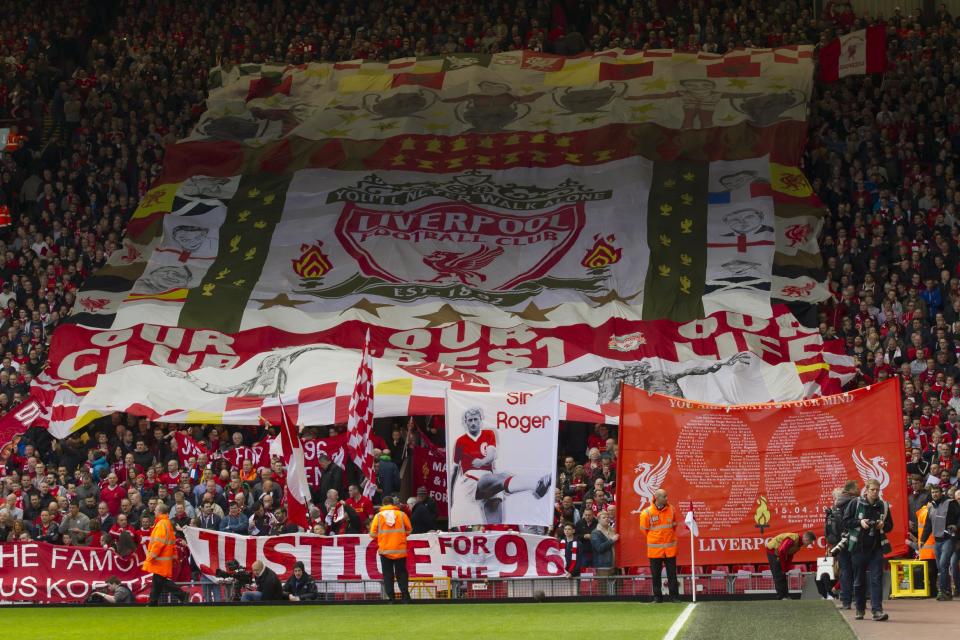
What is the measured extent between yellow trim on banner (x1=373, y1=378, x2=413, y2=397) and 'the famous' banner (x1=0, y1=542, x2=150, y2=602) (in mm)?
5438

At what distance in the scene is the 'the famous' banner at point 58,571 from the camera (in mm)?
21141

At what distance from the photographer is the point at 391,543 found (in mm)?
19312

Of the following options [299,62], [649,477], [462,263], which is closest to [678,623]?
[649,477]

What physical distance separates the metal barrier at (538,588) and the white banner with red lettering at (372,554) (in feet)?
0.58

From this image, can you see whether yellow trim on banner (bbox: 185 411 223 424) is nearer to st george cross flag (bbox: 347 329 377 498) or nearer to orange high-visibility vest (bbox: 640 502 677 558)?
st george cross flag (bbox: 347 329 377 498)

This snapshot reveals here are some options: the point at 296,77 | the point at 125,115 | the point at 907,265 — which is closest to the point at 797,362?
the point at 907,265

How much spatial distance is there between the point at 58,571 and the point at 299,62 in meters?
19.1

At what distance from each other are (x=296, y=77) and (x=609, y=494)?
56.6ft

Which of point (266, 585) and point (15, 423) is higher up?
point (15, 423)

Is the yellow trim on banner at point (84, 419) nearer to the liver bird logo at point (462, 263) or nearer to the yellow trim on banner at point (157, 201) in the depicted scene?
the liver bird logo at point (462, 263)

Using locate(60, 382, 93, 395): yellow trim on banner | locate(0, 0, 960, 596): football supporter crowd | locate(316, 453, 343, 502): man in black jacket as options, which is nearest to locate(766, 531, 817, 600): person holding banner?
locate(0, 0, 960, 596): football supporter crowd

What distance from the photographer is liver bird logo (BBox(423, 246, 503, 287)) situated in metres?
29.9

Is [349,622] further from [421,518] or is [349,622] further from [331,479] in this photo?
[331,479]

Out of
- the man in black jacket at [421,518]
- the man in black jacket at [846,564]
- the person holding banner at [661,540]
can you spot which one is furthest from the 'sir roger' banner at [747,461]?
the man in black jacket at [421,518]
